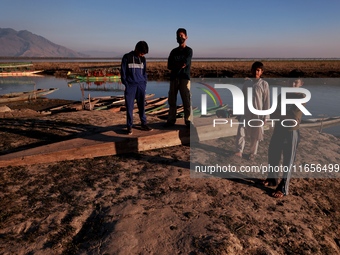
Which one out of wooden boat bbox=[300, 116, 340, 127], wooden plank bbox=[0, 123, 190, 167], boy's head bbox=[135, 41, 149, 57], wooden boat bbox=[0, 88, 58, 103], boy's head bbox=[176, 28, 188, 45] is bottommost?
wooden boat bbox=[300, 116, 340, 127]

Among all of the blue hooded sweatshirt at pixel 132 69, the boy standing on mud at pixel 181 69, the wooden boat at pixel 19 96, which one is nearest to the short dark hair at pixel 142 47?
the blue hooded sweatshirt at pixel 132 69

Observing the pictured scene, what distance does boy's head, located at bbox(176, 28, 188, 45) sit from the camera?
5.79 m

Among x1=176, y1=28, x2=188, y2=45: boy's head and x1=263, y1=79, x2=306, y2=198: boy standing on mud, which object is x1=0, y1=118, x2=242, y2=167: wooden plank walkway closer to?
x1=176, y1=28, x2=188, y2=45: boy's head

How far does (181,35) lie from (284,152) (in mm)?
3404

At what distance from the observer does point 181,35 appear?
5809mm

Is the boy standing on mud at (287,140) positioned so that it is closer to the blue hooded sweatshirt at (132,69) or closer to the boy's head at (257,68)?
the boy's head at (257,68)

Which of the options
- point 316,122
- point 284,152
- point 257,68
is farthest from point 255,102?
point 316,122

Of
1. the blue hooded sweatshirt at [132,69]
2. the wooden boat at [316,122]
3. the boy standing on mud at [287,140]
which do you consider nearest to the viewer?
the boy standing on mud at [287,140]

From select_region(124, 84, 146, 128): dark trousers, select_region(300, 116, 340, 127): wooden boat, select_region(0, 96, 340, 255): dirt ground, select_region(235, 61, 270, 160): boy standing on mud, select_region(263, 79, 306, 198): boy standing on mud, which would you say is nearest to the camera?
select_region(0, 96, 340, 255): dirt ground

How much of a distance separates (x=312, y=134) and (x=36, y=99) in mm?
22152

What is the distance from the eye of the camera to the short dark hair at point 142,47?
19.0 feet

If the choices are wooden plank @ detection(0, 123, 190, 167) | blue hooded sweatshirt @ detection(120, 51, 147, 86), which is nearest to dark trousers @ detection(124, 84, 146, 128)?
blue hooded sweatshirt @ detection(120, 51, 147, 86)

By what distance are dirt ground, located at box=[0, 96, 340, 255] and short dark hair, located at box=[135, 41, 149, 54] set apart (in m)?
2.52

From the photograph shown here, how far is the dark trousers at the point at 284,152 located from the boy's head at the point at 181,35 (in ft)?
9.74
